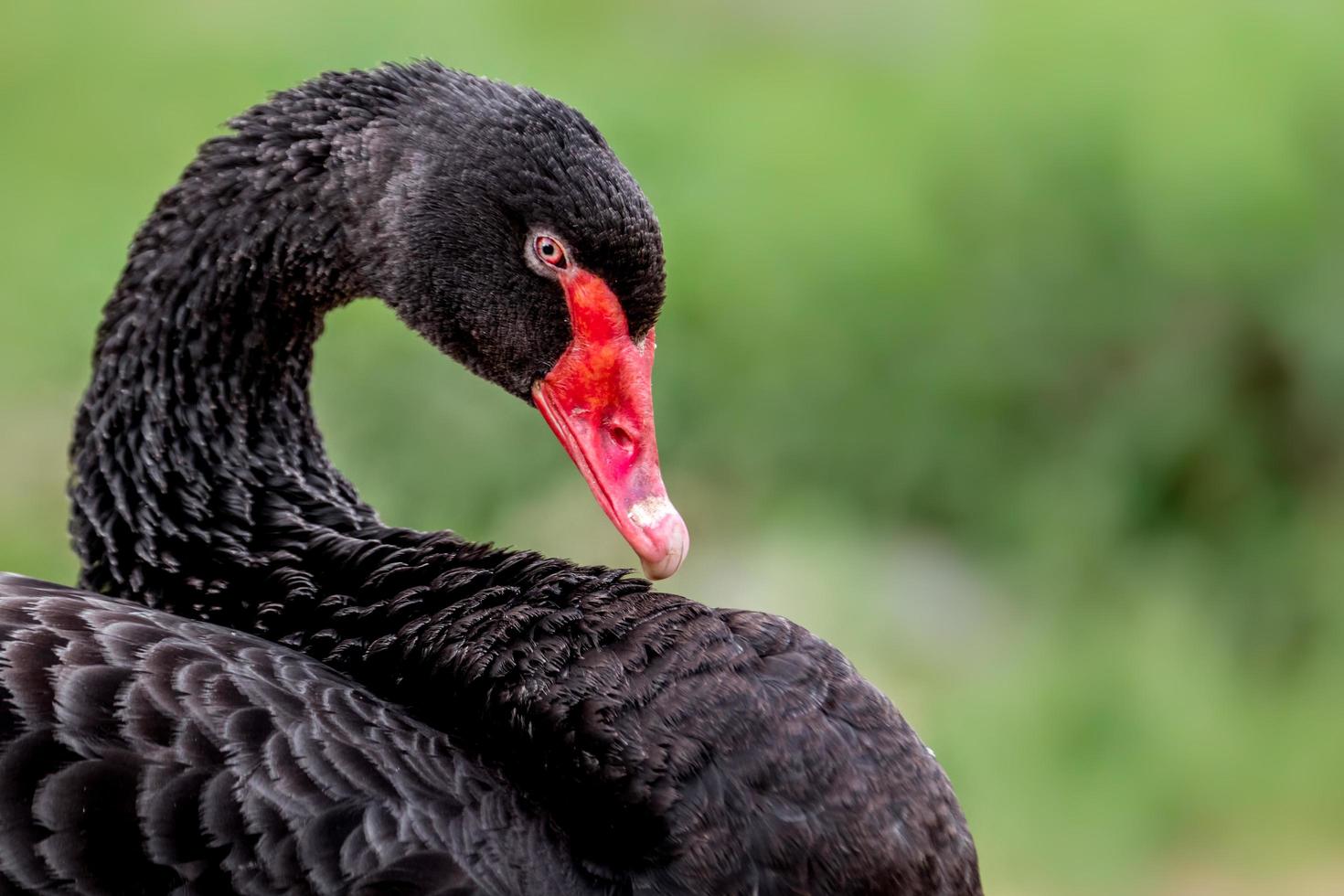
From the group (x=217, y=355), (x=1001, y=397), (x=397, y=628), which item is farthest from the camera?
(x=1001, y=397)

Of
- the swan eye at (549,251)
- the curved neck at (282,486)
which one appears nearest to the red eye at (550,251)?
the swan eye at (549,251)

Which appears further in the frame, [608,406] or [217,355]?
[217,355]

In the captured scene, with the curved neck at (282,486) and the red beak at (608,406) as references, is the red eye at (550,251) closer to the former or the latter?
the red beak at (608,406)

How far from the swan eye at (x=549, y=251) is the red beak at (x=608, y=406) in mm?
16

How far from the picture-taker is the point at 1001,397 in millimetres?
4180

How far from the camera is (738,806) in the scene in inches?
64.0

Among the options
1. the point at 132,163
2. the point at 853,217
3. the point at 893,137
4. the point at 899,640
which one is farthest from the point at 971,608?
the point at 132,163

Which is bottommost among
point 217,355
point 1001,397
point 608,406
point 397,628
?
point 397,628

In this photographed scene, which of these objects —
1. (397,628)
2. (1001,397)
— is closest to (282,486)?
(397,628)

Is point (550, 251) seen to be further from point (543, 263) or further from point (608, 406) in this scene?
point (608, 406)

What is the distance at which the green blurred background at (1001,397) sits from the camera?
359 centimetres

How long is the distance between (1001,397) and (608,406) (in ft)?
8.05

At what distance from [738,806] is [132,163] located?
383 centimetres

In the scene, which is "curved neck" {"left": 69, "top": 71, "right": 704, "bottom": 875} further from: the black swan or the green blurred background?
the green blurred background
